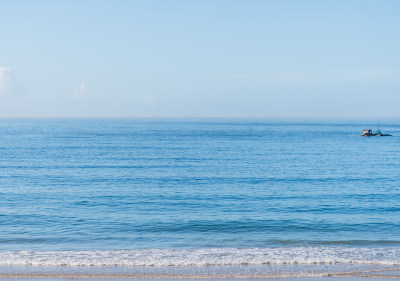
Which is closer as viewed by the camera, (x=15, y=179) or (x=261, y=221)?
(x=261, y=221)

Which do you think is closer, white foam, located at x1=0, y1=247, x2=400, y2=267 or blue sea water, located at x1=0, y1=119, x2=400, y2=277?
white foam, located at x1=0, y1=247, x2=400, y2=267

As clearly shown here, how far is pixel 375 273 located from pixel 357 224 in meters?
8.37

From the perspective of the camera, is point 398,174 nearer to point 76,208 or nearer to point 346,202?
point 346,202

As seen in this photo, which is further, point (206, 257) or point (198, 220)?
point (198, 220)

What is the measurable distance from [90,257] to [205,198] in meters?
13.0

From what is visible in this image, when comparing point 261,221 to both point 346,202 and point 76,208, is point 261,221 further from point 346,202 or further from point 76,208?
point 76,208

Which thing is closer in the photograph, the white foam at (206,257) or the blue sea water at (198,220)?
the white foam at (206,257)

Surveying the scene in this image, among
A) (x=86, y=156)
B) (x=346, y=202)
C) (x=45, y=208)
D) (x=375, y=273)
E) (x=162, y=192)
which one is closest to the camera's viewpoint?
(x=375, y=273)

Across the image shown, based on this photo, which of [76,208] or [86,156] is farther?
[86,156]

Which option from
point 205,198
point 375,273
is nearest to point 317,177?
point 205,198

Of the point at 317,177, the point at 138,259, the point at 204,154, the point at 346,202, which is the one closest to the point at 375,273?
the point at 138,259

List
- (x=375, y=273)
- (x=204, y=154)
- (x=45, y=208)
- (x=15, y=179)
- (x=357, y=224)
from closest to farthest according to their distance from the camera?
1. (x=375, y=273)
2. (x=357, y=224)
3. (x=45, y=208)
4. (x=15, y=179)
5. (x=204, y=154)

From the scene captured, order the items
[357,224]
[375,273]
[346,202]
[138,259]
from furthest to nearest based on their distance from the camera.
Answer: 1. [346,202]
2. [357,224]
3. [138,259]
4. [375,273]

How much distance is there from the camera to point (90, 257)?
16.4 m
